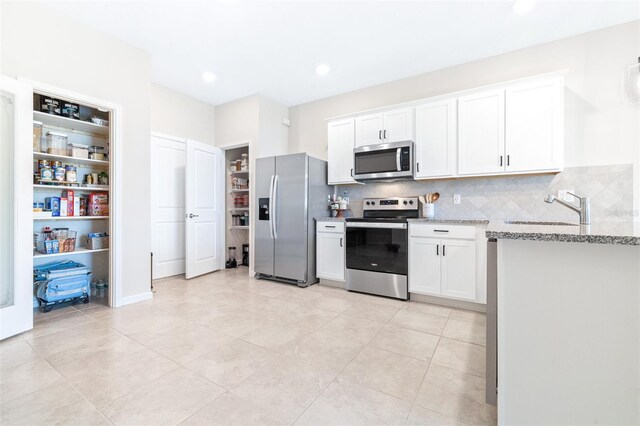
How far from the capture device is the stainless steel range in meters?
3.22

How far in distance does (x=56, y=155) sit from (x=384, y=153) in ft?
11.4

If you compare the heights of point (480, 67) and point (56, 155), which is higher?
point (480, 67)

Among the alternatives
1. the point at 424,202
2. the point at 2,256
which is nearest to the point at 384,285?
the point at 424,202

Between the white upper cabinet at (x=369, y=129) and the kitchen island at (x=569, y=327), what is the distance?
2.68 m

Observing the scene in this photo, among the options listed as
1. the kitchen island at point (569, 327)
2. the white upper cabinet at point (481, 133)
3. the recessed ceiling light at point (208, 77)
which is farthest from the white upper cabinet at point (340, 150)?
the kitchen island at point (569, 327)

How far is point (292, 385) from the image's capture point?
1623 mm

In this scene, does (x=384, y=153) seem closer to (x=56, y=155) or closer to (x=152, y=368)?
(x=152, y=368)

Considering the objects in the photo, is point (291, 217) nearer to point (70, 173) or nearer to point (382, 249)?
point (382, 249)

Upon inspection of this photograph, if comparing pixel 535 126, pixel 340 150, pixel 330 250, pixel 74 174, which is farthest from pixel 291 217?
pixel 535 126

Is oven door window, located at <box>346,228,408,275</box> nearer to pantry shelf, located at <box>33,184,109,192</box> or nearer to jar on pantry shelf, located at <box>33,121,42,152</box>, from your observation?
pantry shelf, located at <box>33,184,109,192</box>

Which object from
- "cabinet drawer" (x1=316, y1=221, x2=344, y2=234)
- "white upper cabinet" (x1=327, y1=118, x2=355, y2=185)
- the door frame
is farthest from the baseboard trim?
"white upper cabinet" (x1=327, y1=118, x2=355, y2=185)

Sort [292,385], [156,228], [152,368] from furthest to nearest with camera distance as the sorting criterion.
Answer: [156,228]
[152,368]
[292,385]

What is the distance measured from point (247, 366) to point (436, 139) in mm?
2965

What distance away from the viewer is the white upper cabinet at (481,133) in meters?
2.92
